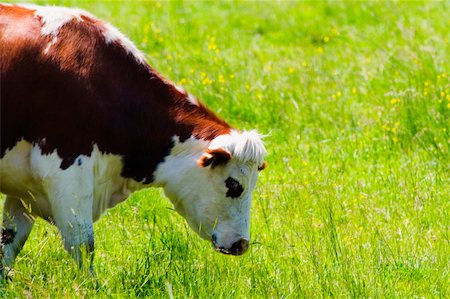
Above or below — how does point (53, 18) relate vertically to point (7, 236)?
above

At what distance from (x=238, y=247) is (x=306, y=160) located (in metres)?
2.85

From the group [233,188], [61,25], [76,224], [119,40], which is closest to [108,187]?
[76,224]

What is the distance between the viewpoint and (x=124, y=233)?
7500mm

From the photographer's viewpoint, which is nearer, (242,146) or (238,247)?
(242,146)

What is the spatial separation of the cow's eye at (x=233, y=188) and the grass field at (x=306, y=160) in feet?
1.36

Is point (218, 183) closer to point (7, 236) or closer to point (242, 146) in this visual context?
point (242, 146)

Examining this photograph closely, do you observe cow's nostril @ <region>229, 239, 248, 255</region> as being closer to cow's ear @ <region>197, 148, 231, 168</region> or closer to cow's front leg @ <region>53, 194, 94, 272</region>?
cow's ear @ <region>197, 148, 231, 168</region>

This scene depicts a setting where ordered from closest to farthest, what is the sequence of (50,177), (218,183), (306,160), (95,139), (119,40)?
1. (50,177)
2. (95,139)
3. (119,40)
4. (218,183)
5. (306,160)

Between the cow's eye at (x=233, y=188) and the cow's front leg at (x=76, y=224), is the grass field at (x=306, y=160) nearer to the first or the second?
the cow's front leg at (x=76, y=224)

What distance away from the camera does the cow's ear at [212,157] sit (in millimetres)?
6793

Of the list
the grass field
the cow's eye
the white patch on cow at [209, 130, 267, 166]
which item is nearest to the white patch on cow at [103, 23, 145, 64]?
the white patch on cow at [209, 130, 267, 166]

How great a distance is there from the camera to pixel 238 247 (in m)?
7.03

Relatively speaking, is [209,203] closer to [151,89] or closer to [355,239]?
[151,89]

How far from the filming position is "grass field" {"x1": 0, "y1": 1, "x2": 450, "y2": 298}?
21.7 feet
